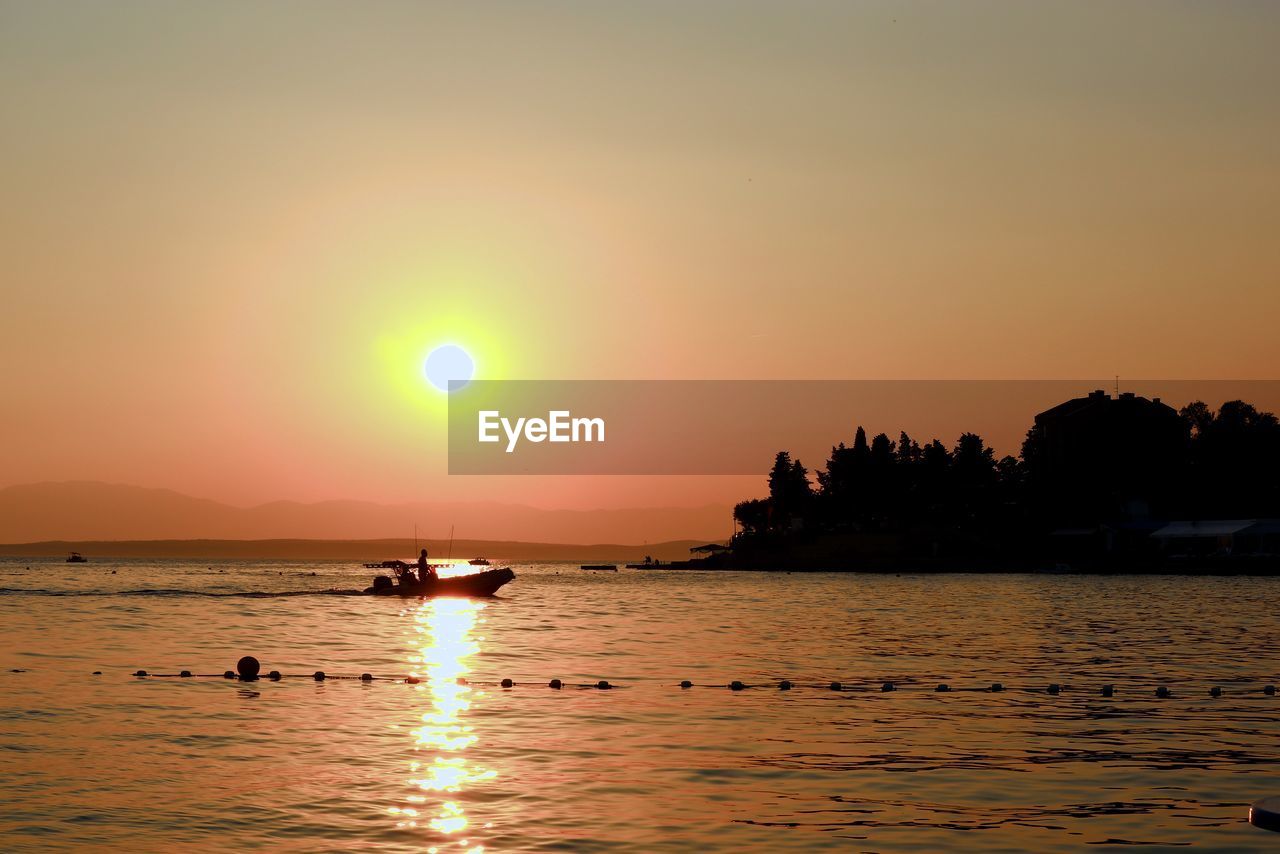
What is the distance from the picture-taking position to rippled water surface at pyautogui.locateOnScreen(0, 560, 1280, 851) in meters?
21.9

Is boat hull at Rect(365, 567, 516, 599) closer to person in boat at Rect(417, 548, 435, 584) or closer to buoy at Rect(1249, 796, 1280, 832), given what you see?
person in boat at Rect(417, 548, 435, 584)

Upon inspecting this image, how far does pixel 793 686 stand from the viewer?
45188 millimetres

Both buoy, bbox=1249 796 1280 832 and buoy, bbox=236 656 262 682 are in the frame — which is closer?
buoy, bbox=1249 796 1280 832

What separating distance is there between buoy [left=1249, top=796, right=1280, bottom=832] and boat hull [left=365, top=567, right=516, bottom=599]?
10422cm

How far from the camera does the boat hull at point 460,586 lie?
120 m

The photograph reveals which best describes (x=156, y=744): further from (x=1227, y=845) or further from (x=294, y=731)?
(x=1227, y=845)

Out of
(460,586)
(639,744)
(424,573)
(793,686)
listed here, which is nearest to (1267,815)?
(639,744)

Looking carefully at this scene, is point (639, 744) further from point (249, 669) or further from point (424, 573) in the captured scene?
point (424, 573)

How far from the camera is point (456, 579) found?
121 m

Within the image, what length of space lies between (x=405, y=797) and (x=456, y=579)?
98299mm

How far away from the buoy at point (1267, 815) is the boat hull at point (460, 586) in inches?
4103

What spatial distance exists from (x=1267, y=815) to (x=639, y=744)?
16.2 meters

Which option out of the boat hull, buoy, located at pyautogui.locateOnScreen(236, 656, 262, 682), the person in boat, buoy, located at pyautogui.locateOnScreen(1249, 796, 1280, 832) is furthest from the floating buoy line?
the boat hull

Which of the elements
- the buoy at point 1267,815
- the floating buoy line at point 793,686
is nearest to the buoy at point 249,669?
the floating buoy line at point 793,686
